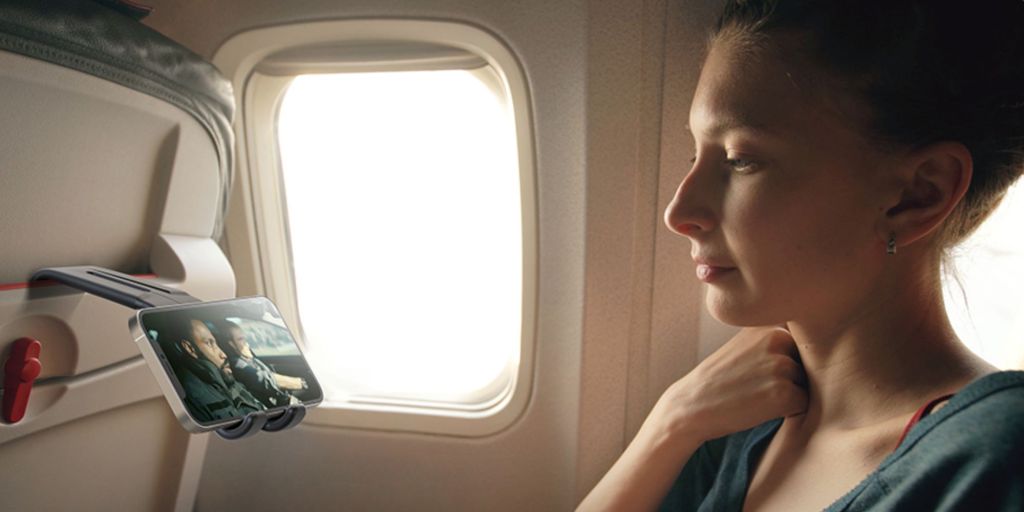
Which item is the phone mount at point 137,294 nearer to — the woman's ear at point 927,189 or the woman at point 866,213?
the woman at point 866,213

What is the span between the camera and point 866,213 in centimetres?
94

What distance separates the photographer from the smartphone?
0.90 meters

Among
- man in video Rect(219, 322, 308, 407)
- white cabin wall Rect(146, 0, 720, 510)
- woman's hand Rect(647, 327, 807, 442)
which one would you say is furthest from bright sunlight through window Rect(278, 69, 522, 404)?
man in video Rect(219, 322, 308, 407)

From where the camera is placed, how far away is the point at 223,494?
1966 millimetres

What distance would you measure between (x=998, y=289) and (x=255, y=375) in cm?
138

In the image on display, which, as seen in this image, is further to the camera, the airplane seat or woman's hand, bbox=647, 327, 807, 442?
woman's hand, bbox=647, 327, 807, 442

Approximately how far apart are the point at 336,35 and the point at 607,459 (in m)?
1.13

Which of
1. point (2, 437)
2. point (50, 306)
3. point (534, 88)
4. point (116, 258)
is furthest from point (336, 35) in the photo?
point (2, 437)

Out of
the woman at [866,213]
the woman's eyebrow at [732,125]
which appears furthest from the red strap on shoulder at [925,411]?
the woman's eyebrow at [732,125]

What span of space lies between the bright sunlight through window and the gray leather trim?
15.2 inches

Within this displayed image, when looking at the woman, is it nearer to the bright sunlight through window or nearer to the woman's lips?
the woman's lips

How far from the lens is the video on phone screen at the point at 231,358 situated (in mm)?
922

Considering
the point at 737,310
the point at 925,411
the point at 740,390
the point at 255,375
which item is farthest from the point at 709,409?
the point at 255,375

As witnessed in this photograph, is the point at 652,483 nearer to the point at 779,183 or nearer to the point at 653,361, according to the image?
the point at 653,361
